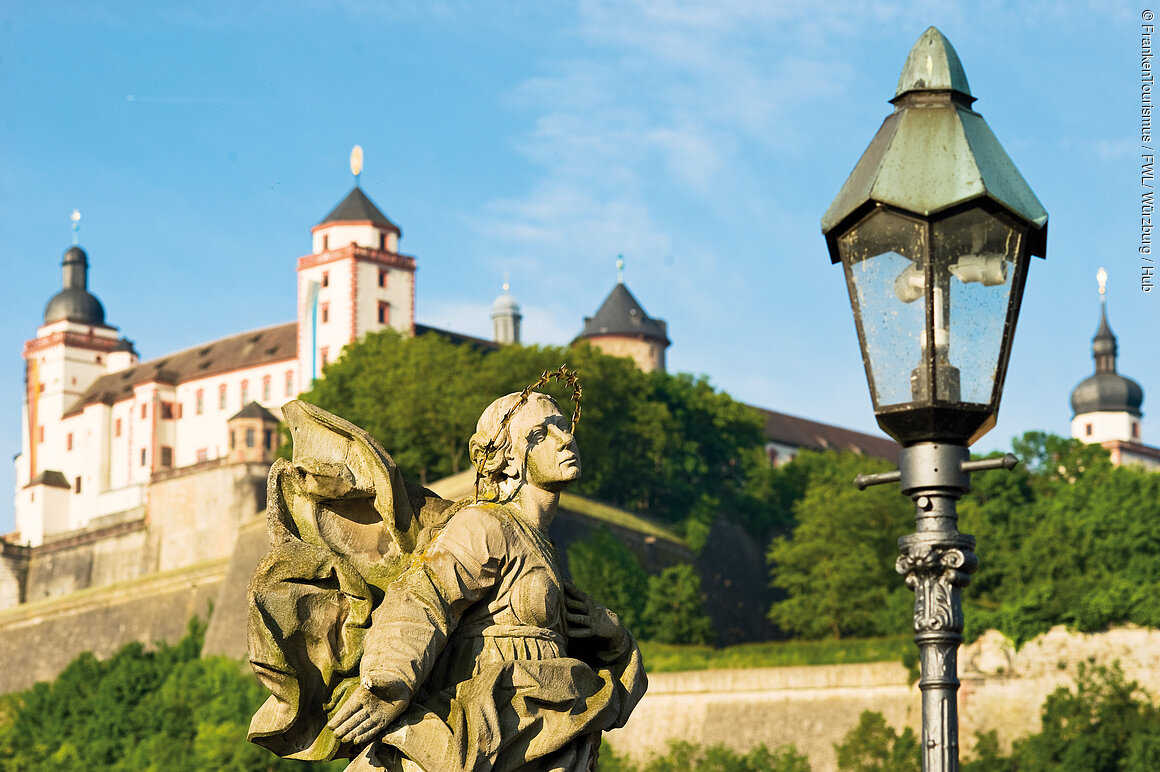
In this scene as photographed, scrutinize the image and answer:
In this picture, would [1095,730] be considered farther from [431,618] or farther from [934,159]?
[431,618]

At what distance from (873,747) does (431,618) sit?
4625 cm

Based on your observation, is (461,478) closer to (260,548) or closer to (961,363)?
(260,548)

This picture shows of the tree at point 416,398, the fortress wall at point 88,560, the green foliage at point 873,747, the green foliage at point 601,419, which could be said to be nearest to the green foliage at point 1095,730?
the green foliage at point 873,747

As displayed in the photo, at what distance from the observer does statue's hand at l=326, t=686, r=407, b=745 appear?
6.21m

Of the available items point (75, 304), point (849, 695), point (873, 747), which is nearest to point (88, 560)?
point (75, 304)

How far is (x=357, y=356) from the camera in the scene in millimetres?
80312

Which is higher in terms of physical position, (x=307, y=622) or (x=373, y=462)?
(x=373, y=462)

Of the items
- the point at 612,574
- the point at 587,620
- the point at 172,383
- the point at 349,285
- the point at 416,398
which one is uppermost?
the point at 349,285

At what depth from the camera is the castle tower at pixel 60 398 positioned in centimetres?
9812

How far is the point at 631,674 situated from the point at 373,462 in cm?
104

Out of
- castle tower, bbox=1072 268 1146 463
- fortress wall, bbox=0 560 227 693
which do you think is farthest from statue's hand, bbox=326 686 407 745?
castle tower, bbox=1072 268 1146 463

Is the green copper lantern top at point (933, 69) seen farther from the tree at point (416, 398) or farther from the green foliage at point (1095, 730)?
the tree at point (416, 398)

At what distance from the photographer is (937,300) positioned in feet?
21.5

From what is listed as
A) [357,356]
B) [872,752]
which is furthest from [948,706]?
[357,356]
